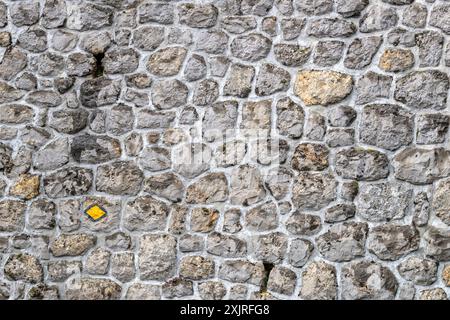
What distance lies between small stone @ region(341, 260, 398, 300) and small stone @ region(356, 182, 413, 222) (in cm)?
31

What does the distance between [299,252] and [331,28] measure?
1496mm

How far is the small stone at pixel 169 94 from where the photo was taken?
4.53m

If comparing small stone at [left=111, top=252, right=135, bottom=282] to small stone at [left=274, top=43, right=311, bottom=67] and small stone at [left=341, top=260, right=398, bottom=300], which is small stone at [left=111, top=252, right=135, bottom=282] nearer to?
small stone at [left=341, top=260, right=398, bottom=300]

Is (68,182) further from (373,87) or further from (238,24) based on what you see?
(373,87)

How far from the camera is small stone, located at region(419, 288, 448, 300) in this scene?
4.10 metres

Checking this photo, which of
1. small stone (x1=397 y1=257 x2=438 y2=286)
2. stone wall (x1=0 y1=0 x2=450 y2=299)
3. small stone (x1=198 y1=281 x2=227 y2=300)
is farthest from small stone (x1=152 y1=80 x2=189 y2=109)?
small stone (x1=397 y1=257 x2=438 y2=286)

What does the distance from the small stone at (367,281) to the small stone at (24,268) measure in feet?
6.76

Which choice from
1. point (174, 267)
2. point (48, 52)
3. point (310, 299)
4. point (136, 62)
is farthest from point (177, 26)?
point (310, 299)

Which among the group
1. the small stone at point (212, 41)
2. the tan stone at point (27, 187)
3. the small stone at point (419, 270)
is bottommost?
the small stone at point (419, 270)

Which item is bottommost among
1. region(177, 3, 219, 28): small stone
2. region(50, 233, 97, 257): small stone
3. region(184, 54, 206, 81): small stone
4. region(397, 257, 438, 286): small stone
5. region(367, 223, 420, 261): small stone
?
region(397, 257, 438, 286): small stone

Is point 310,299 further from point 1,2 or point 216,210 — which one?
point 1,2

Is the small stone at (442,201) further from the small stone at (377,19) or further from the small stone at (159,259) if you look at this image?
the small stone at (159,259)

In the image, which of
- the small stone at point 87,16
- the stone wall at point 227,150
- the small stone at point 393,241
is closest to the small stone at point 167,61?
the stone wall at point 227,150

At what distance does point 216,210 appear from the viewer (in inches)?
173
